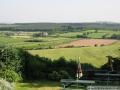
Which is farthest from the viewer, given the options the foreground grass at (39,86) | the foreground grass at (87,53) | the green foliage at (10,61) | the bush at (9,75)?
the foreground grass at (87,53)

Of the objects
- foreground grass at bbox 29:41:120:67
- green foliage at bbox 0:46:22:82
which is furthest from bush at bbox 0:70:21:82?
foreground grass at bbox 29:41:120:67

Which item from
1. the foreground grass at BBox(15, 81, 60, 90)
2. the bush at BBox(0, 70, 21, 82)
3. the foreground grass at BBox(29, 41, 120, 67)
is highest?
the foreground grass at BBox(29, 41, 120, 67)

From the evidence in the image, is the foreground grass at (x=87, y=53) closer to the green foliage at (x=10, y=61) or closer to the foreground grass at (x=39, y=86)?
the green foliage at (x=10, y=61)

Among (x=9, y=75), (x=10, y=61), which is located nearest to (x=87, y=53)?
(x=10, y=61)

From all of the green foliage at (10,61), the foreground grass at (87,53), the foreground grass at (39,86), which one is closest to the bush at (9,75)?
the green foliage at (10,61)

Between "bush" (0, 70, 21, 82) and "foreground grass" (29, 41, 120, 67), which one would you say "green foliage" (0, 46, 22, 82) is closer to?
"bush" (0, 70, 21, 82)

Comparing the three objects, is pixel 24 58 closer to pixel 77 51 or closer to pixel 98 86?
pixel 77 51
